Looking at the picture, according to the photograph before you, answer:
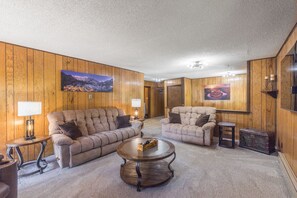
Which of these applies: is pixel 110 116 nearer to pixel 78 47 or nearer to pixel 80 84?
pixel 80 84

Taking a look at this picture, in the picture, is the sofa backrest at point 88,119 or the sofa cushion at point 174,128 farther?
the sofa cushion at point 174,128

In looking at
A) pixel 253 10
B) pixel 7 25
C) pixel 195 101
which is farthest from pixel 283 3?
pixel 195 101

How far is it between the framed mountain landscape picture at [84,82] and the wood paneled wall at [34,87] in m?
0.10

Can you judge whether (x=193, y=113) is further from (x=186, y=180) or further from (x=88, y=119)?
(x=88, y=119)

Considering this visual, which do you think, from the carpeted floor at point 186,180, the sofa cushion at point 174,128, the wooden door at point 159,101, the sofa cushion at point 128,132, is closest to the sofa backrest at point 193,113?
the sofa cushion at point 174,128

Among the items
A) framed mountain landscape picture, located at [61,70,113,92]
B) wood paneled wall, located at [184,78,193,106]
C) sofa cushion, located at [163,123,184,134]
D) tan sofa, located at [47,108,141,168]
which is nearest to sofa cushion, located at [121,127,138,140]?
tan sofa, located at [47,108,141,168]

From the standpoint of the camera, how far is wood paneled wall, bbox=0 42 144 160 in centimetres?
260

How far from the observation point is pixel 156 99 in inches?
353

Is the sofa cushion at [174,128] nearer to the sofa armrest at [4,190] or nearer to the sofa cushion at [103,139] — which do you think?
the sofa cushion at [103,139]

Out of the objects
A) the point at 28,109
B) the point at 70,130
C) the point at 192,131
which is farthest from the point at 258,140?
the point at 28,109

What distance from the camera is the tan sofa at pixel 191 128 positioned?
11.7 ft

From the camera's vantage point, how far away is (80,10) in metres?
1.65

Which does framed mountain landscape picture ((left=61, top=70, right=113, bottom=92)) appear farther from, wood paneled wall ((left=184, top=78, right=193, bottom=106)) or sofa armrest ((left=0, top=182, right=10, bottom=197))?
wood paneled wall ((left=184, top=78, right=193, bottom=106))

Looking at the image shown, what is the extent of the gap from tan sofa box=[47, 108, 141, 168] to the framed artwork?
14.5 ft
